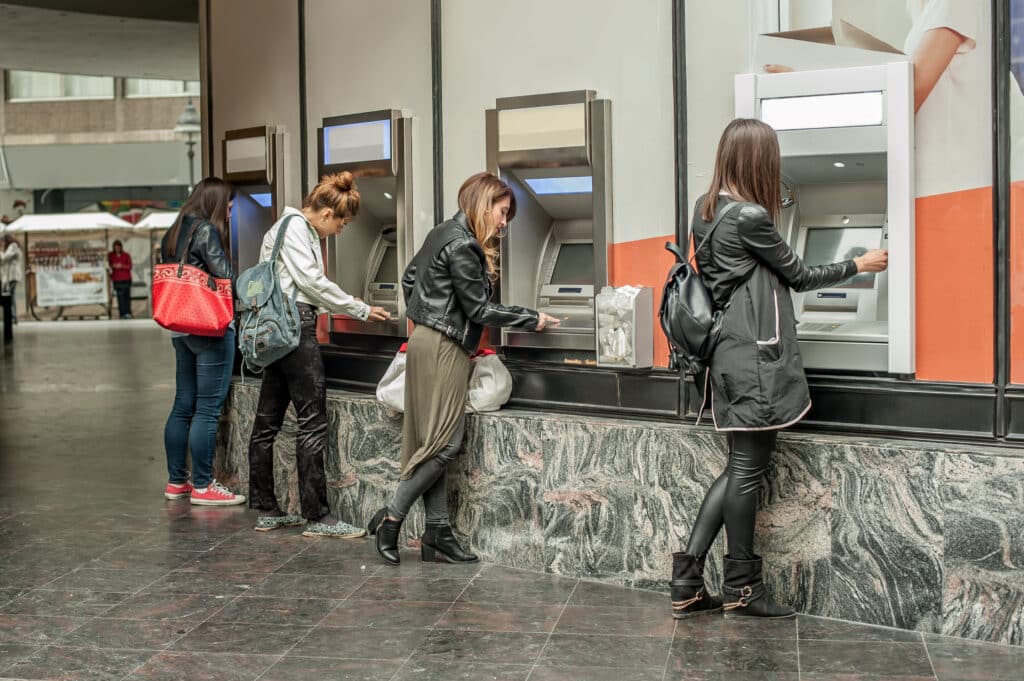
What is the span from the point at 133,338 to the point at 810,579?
1518 centimetres

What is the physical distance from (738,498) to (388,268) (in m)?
2.31

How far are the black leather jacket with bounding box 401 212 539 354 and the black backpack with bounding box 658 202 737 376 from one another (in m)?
0.82

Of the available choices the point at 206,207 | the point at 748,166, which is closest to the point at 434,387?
the point at 748,166

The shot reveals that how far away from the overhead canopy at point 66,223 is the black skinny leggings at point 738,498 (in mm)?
20503

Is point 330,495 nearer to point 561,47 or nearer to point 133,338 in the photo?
point 561,47

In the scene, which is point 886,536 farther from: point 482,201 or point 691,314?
point 482,201

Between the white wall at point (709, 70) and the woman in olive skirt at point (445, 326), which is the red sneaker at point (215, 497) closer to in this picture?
the woman in olive skirt at point (445, 326)

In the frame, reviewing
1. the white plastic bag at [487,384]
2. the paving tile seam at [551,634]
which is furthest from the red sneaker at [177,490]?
the paving tile seam at [551,634]

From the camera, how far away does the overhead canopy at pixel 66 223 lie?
73.8 feet

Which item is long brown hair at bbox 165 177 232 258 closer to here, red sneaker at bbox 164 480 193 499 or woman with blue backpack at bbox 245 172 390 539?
woman with blue backpack at bbox 245 172 390 539

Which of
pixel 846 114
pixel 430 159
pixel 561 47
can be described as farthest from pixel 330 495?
pixel 846 114

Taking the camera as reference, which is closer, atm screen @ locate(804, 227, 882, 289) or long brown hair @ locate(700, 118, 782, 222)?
long brown hair @ locate(700, 118, 782, 222)

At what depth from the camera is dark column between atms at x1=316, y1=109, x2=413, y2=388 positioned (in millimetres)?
5336

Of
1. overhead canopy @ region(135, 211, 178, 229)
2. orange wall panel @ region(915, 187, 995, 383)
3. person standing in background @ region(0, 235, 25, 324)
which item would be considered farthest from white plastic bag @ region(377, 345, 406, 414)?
overhead canopy @ region(135, 211, 178, 229)
